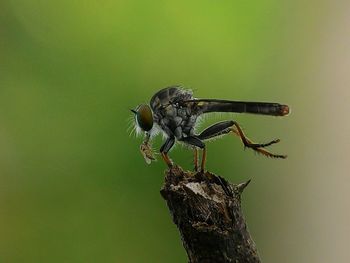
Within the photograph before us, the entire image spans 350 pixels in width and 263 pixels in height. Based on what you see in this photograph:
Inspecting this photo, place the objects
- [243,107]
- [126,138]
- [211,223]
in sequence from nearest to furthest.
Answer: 1. [211,223]
2. [243,107]
3. [126,138]

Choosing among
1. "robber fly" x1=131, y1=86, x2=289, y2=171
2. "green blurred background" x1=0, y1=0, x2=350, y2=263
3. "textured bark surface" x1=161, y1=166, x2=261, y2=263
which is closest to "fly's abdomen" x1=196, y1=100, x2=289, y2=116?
"robber fly" x1=131, y1=86, x2=289, y2=171

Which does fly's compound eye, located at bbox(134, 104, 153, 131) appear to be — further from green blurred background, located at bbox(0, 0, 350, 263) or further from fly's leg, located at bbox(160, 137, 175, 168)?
green blurred background, located at bbox(0, 0, 350, 263)

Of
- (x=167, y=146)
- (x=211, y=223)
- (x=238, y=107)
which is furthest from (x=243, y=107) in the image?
(x=211, y=223)

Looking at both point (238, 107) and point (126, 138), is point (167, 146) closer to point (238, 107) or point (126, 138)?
point (238, 107)

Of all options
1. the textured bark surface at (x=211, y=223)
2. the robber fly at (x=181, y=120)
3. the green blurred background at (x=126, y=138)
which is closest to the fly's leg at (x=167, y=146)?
the robber fly at (x=181, y=120)

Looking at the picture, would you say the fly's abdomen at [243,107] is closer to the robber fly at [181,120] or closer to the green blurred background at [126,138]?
the robber fly at [181,120]

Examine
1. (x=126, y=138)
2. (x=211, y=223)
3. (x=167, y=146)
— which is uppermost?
(x=126, y=138)

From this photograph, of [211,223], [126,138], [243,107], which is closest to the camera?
[211,223]
